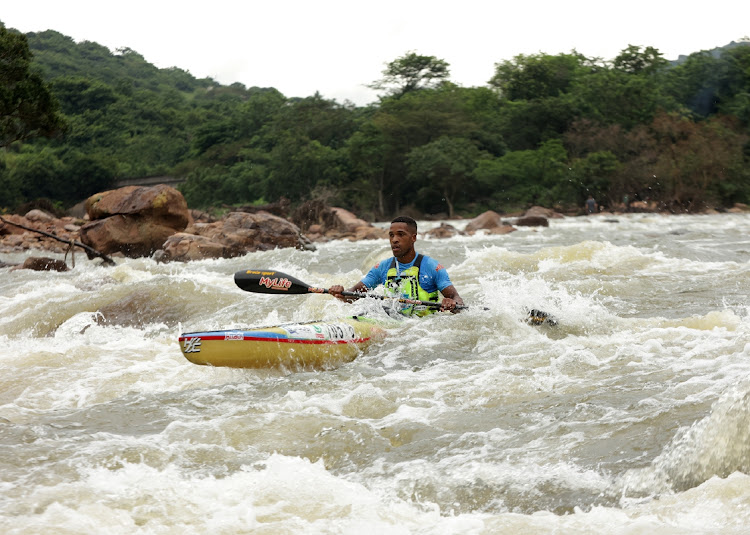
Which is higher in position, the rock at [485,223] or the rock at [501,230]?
the rock at [485,223]

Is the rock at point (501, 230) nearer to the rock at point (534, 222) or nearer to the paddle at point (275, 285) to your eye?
the rock at point (534, 222)

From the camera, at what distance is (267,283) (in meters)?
6.37

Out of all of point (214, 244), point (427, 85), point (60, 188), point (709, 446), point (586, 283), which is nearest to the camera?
point (709, 446)

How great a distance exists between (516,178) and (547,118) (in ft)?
16.9

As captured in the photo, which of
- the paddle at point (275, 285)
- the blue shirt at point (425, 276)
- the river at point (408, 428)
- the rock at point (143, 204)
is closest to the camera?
the river at point (408, 428)

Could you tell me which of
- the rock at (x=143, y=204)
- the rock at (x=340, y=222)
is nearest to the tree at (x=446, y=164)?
the rock at (x=340, y=222)

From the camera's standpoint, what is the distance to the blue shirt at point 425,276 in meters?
6.15

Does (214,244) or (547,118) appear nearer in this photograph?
(214,244)

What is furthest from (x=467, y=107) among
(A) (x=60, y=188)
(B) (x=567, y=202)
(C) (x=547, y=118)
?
(A) (x=60, y=188)

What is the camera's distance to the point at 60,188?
1629 inches

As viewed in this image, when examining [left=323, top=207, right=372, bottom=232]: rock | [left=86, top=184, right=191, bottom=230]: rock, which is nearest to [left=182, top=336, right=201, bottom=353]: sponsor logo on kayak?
[left=86, top=184, right=191, bottom=230]: rock

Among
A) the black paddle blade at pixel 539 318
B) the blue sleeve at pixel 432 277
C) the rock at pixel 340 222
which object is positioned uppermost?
the blue sleeve at pixel 432 277

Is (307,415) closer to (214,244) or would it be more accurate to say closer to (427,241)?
(214,244)

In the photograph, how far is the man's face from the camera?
596cm
